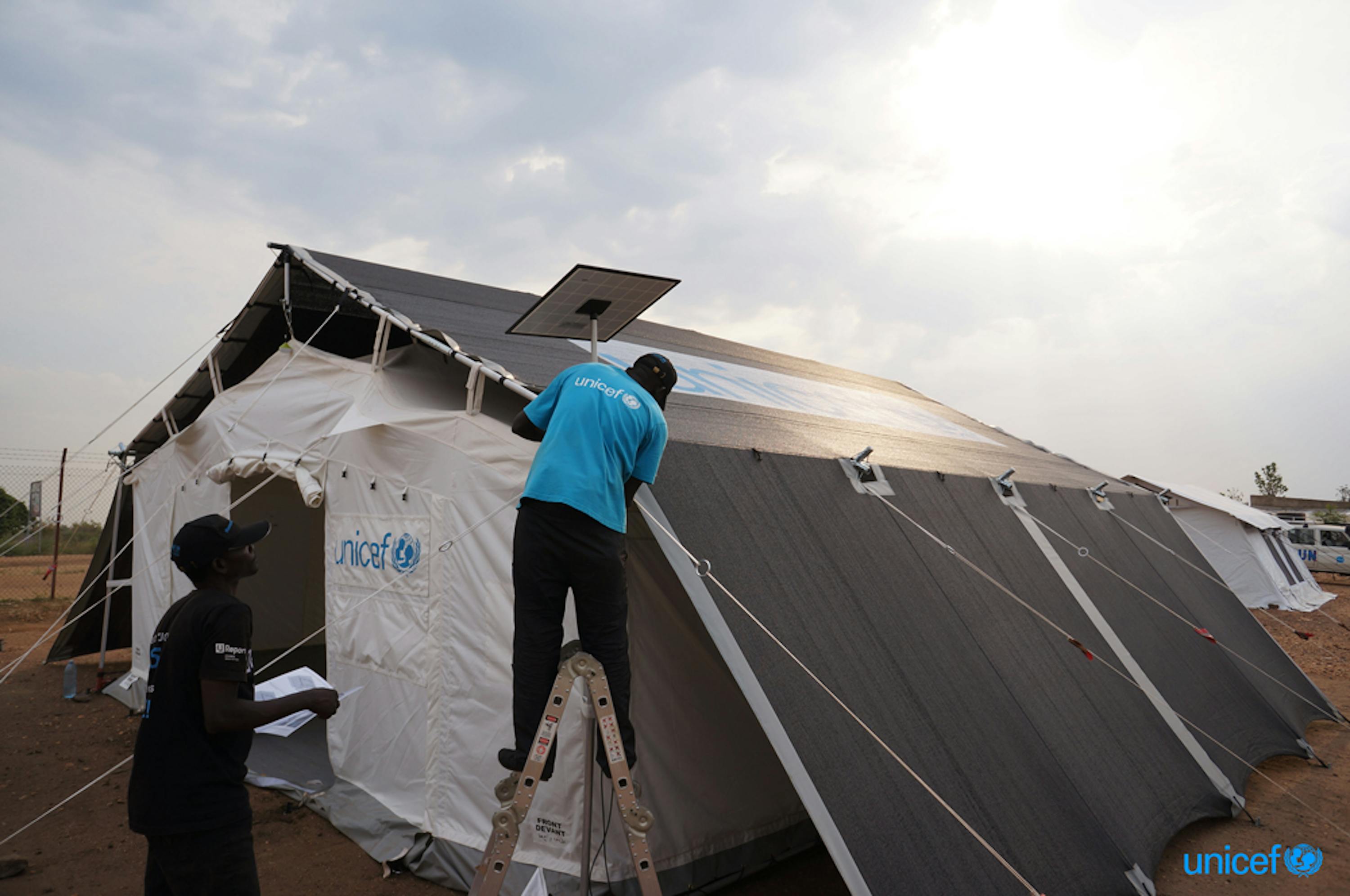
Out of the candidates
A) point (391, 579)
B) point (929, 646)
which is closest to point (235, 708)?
point (391, 579)

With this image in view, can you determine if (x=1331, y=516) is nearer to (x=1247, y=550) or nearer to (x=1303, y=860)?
(x=1247, y=550)

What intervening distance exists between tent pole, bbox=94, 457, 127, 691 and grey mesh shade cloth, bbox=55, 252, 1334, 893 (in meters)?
2.40

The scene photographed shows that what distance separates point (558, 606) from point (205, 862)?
0.95 m

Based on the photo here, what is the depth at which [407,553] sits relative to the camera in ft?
11.2

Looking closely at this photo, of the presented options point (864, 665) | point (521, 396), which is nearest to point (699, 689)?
point (864, 665)

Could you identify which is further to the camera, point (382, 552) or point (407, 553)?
point (382, 552)

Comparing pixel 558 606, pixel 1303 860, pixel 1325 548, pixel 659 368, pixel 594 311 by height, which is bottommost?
pixel 1303 860

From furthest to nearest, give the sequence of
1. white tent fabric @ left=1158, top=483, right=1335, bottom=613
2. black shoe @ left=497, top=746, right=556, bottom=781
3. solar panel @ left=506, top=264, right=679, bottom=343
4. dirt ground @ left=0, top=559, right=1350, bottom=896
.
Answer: white tent fabric @ left=1158, top=483, right=1335, bottom=613 < dirt ground @ left=0, top=559, right=1350, bottom=896 < solar panel @ left=506, top=264, right=679, bottom=343 < black shoe @ left=497, top=746, right=556, bottom=781

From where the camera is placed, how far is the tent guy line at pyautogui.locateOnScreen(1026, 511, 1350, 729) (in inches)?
187

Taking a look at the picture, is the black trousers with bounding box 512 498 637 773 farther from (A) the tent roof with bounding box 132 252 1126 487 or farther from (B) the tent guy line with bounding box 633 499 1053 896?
(A) the tent roof with bounding box 132 252 1126 487

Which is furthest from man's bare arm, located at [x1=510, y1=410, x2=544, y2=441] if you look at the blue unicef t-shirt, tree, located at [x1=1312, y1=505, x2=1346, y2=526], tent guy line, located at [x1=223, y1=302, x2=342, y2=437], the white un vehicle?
tree, located at [x1=1312, y1=505, x2=1346, y2=526]

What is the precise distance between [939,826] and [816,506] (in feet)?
3.96

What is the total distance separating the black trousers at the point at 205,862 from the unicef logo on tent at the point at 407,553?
5.55ft

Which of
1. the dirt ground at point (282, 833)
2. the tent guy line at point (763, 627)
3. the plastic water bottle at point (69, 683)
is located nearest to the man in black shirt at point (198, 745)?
the tent guy line at point (763, 627)
